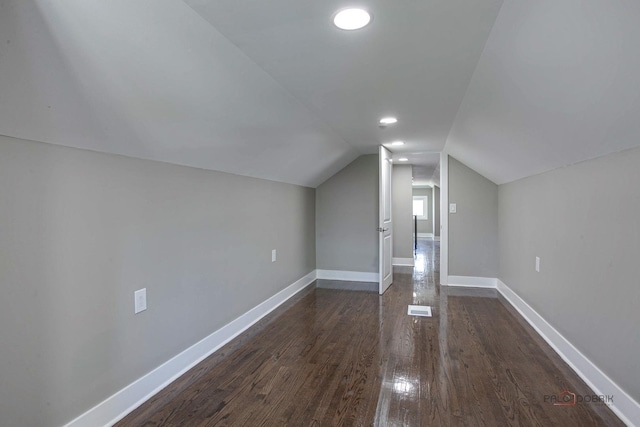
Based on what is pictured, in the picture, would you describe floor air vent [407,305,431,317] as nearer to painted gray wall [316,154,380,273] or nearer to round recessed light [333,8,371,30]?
painted gray wall [316,154,380,273]

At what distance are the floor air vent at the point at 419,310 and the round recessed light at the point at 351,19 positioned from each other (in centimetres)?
287

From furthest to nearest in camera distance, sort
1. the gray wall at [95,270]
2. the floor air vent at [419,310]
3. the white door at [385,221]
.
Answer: the white door at [385,221] < the floor air vent at [419,310] < the gray wall at [95,270]

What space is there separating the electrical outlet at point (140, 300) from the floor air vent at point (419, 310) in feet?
8.35

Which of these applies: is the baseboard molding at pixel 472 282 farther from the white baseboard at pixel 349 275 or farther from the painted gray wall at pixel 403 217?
the painted gray wall at pixel 403 217

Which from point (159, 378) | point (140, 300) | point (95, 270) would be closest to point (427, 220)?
point (159, 378)

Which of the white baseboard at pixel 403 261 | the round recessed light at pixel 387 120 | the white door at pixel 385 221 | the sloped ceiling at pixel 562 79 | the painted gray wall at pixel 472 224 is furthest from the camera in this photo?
the white baseboard at pixel 403 261

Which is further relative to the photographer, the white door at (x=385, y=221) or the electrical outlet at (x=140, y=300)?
the white door at (x=385, y=221)

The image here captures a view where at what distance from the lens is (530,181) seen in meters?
3.27

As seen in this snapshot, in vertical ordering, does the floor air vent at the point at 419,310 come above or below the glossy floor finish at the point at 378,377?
above

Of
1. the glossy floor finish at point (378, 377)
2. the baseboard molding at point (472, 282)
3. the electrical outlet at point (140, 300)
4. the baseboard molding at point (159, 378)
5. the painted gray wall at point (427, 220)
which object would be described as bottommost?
the glossy floor finish at point (378, 377)

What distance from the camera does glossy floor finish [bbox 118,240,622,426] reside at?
1825 millimetres

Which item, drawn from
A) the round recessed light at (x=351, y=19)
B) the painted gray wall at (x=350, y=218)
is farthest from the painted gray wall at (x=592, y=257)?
the painted gray wall at (x=350, y=218)

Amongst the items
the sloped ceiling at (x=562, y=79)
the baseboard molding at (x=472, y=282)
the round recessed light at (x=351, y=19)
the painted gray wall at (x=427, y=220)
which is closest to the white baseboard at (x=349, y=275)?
the baseboard molding at (x=472, y=282)

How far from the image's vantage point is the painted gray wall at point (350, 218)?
16.3 feet
